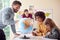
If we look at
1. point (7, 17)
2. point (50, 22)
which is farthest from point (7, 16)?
point (50, 22)

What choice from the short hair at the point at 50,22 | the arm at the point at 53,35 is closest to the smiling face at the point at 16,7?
the short hair at the point at 50,22

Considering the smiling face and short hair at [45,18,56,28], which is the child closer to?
short hair at [45,18,56,28]

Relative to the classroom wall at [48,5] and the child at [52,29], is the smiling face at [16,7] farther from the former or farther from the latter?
the child at [52,29]

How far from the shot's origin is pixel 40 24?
1.30m

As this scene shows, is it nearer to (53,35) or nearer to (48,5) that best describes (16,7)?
(48,5)

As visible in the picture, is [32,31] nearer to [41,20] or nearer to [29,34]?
[29,34]

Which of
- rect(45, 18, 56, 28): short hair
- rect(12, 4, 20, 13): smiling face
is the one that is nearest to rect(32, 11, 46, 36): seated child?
rect(45, 18, 56, 28): short hair

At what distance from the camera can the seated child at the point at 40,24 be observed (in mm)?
1296

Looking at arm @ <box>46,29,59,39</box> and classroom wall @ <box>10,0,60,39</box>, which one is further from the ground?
classroom wall @ <box>10,0,60,39</box>

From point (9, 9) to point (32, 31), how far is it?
35 centimetres

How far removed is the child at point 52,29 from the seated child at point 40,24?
5cm

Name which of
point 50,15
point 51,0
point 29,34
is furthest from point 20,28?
point 51,0

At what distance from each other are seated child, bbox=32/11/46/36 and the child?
50mm

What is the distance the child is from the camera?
1293 mm
